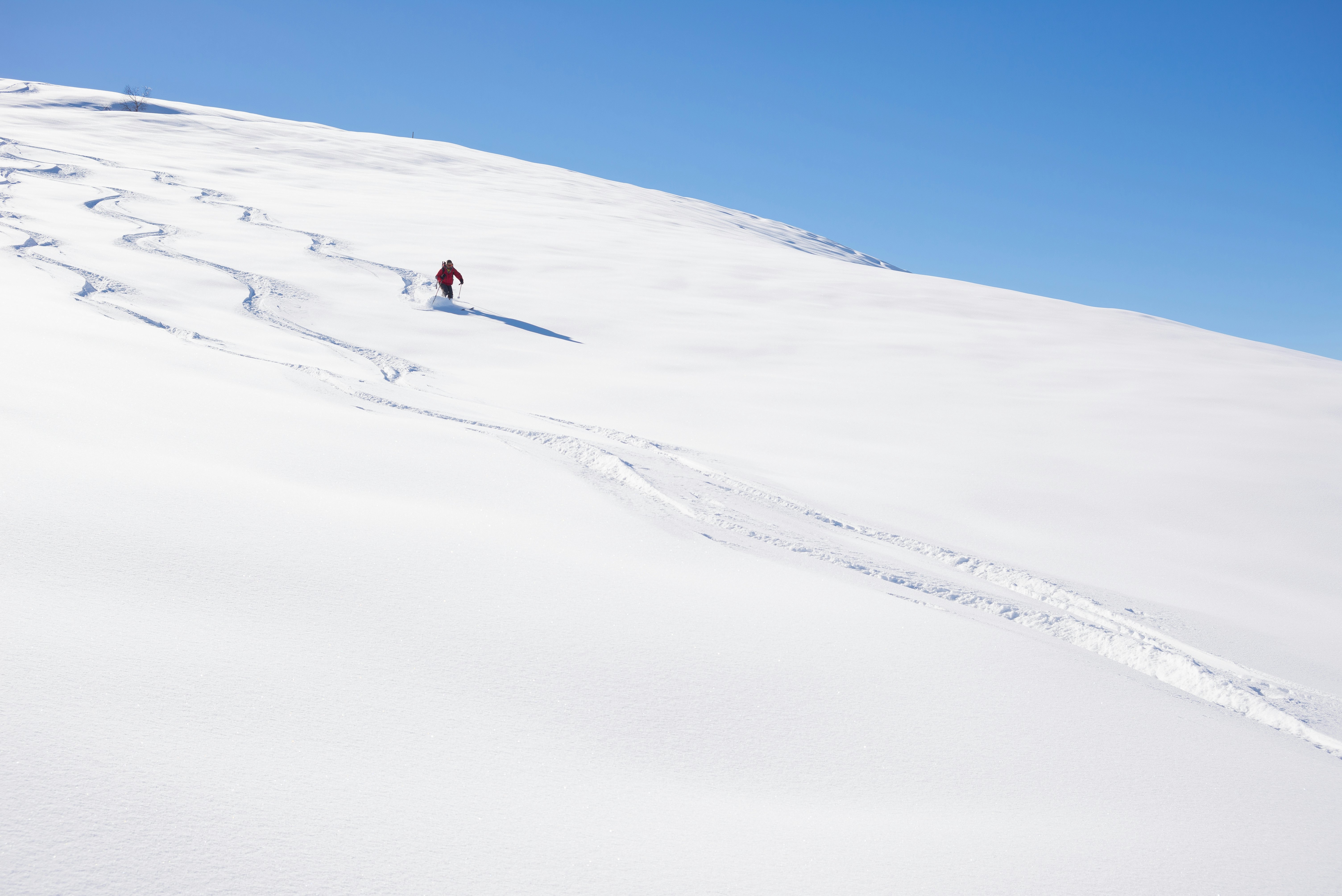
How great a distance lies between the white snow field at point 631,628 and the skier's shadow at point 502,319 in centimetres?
184

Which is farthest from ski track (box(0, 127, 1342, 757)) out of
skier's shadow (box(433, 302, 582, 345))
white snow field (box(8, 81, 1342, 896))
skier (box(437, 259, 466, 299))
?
skier (box(437, 259, 466, 299))

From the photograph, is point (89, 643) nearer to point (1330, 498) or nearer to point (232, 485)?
point (232, 485)

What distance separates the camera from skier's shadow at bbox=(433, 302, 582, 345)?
11336mm

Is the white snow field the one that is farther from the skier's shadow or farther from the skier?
the skier

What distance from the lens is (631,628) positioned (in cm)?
307

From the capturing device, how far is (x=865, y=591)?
390 cm

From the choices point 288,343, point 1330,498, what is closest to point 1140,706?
point 1330,498

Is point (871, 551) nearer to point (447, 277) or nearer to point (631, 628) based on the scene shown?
point (631, 628)

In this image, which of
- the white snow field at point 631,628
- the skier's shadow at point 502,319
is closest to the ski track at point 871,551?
the white snow field at point 631,628

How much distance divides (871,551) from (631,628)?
211cm

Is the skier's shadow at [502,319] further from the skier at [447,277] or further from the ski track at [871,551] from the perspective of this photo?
the ski track at [871,551]

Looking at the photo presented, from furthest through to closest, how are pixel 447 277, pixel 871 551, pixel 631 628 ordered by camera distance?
1. pixel 447 277
2. pixel 871 551
3. pixel 631 628

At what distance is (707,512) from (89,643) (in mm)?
3127

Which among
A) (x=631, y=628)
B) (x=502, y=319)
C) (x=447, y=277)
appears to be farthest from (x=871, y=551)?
(x=447, y=277)
